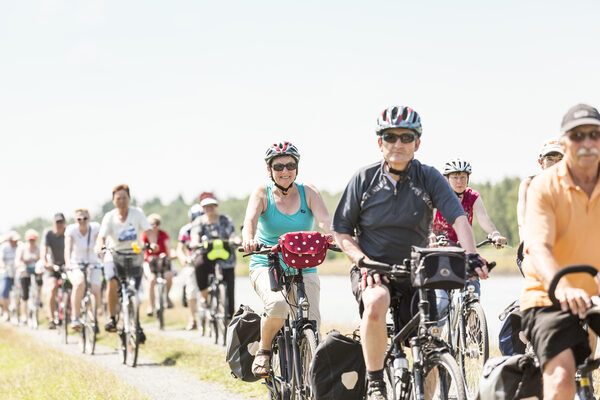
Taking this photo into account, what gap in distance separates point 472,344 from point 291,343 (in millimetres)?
1825

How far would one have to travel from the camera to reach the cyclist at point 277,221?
712 centimetres

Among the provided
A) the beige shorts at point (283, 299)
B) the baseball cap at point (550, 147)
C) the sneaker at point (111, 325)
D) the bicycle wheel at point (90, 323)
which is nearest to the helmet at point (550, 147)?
the baseball cap at point (550, 147)

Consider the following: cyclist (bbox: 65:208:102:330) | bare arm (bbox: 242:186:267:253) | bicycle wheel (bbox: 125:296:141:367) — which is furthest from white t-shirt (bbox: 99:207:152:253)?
bare arm (bbox: 242:186:267:253)

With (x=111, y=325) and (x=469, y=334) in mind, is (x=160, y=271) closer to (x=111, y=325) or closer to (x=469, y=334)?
(x=111, y=325)

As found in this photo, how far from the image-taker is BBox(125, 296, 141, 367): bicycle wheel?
39.2 ft

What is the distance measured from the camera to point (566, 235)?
13.4 feet

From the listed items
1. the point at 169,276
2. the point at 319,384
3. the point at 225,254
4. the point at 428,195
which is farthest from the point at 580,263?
the point at 169,276

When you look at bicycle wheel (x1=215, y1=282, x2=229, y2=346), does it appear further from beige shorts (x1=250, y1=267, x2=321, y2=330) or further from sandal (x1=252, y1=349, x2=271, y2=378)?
beige shorts (x1=250, y1=267, x2=321, y2=330)

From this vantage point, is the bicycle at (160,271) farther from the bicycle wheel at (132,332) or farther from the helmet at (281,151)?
the helmet at (281,151)

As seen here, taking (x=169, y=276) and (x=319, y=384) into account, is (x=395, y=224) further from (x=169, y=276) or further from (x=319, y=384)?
(x=169, y=276)

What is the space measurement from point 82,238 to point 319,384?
364 inches

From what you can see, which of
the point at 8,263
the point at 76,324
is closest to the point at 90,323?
the point at 76,324

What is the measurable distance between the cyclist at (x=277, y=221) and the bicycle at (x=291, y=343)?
0.23ft

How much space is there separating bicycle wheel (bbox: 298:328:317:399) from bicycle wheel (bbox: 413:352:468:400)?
1683mm
